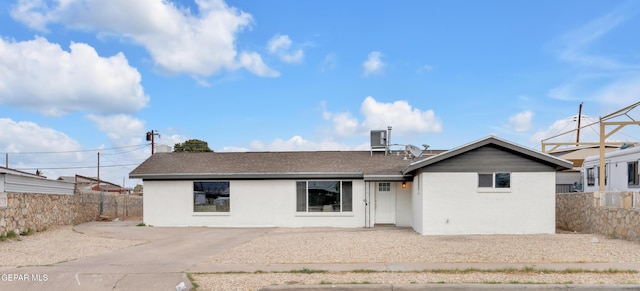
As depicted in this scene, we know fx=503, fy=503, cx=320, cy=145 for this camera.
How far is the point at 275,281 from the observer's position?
878cm

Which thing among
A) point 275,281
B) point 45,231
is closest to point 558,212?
point 275,281

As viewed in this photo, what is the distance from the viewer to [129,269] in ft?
33.2

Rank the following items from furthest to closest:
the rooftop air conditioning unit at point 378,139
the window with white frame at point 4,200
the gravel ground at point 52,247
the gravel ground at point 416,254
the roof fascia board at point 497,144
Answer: the rooftop air conditioning unit at point 378,139, the roof fascia board at point 497,144, the window with white frame at point 4,200, the gravel ground at point 52,247, the gravel ground at point 416,254

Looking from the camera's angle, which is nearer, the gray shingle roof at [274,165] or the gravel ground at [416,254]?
the gravel ground at [416,254]

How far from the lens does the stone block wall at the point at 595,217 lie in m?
14.3

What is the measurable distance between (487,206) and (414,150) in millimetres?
5548

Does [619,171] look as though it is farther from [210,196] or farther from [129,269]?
[129,269]

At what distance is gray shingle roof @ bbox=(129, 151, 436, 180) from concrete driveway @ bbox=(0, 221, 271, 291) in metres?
5.31

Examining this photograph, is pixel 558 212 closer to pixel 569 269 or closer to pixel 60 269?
pixel 569 269

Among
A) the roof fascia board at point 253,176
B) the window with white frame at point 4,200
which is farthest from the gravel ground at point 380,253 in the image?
the roof fascia board at point 253,176

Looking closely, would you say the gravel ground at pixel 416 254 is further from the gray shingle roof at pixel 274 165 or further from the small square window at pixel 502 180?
the gray shingle roof at pixel 274 165

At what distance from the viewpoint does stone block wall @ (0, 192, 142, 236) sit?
16.8m

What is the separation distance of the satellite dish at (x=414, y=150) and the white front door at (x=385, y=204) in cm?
186

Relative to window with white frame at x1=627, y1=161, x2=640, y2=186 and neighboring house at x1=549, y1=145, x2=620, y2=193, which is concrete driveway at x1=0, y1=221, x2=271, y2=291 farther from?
neighboring house at x1=549, y1=145, x2=620, y2=193
